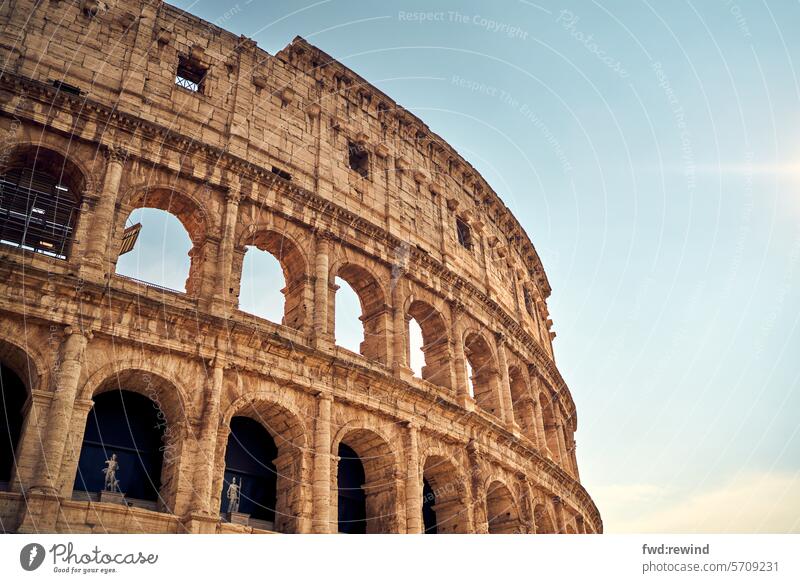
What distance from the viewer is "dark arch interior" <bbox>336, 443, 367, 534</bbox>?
15383mm

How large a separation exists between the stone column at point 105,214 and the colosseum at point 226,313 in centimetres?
6

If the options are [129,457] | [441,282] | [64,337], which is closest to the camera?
[64,337]

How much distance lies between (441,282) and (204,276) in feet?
25.8

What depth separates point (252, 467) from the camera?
14281 mm

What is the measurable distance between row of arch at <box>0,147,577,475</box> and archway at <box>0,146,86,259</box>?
2cm

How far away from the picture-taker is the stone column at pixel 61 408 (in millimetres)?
10492

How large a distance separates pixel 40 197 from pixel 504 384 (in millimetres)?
13986

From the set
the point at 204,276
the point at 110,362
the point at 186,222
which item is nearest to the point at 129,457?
the point at 110,362

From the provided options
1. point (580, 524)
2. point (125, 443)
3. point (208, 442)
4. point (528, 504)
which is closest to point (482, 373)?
point (528, 504)

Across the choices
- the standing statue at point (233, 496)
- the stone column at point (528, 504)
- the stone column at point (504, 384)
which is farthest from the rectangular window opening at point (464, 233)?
the standing statue at point (233, 496)

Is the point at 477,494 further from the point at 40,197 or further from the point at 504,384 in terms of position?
the point at 40,197

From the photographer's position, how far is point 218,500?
1207 cm

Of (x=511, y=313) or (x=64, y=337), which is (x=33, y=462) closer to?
(x=64, y=337)
